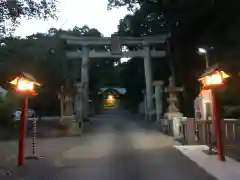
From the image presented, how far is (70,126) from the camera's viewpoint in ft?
70.8

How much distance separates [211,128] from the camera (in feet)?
47.4

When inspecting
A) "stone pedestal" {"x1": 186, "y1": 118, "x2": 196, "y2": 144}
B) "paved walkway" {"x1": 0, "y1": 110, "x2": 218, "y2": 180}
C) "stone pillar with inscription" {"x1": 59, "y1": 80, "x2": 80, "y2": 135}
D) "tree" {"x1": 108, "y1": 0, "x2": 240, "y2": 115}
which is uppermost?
"tree" {"x1": 108, "y1": 0, "x2": 240, "y2": 115}

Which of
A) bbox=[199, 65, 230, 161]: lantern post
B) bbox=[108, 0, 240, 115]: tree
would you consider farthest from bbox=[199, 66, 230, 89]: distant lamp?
bbox=[108, 0, 240, 115]: tree

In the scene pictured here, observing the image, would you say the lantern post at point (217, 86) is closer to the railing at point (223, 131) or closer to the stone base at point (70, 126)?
the railing at point (223, 131)

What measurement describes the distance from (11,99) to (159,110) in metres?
11.9

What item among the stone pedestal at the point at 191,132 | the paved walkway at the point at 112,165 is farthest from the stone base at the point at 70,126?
the stone pedestal at the point at 191,132

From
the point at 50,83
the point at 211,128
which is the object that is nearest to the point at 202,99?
the point at 211,128

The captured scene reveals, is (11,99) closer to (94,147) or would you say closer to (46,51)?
(46,51)

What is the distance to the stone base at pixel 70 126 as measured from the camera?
70.5 feet

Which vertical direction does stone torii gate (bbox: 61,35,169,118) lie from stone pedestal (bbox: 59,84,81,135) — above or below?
above

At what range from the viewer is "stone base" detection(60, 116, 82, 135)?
2148 centimetres

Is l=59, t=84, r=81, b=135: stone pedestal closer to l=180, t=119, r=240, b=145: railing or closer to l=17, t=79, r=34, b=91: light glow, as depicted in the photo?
l=180, t=119, r=240, b=145: railing

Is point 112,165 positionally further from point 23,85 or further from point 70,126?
point 70,126

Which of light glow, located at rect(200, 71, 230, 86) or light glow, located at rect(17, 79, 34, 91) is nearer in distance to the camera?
light glow, located at rect(200, 71, 230, 86)
